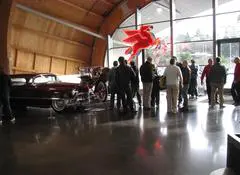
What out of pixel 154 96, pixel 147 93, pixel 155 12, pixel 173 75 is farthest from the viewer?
pixel 155 12

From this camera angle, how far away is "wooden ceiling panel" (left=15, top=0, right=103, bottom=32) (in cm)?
1604

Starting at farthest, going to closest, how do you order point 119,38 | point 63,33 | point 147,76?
point 119,38 → point 63,33 → point 147,76

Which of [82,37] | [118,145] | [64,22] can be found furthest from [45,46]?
[118,145]

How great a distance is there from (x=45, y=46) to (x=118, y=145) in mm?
13601

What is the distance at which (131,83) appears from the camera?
9547 millimetres

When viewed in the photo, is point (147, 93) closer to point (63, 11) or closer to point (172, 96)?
point (172, 96)

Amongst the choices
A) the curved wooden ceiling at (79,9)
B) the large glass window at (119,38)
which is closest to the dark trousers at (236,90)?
the curved wooden ceiling at (79,9)

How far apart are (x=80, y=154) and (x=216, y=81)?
6038mm

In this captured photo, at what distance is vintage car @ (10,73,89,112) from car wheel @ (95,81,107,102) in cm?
280

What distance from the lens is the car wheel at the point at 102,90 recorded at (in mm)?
12469

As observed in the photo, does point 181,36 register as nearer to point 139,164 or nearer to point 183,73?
point 183,73

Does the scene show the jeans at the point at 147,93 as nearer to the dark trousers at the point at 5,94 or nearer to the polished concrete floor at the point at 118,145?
the polished concrete floor at the point at 118,145

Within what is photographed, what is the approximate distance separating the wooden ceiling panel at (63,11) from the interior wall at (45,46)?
1.66 feet

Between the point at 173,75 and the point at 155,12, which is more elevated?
the point at 155,12
